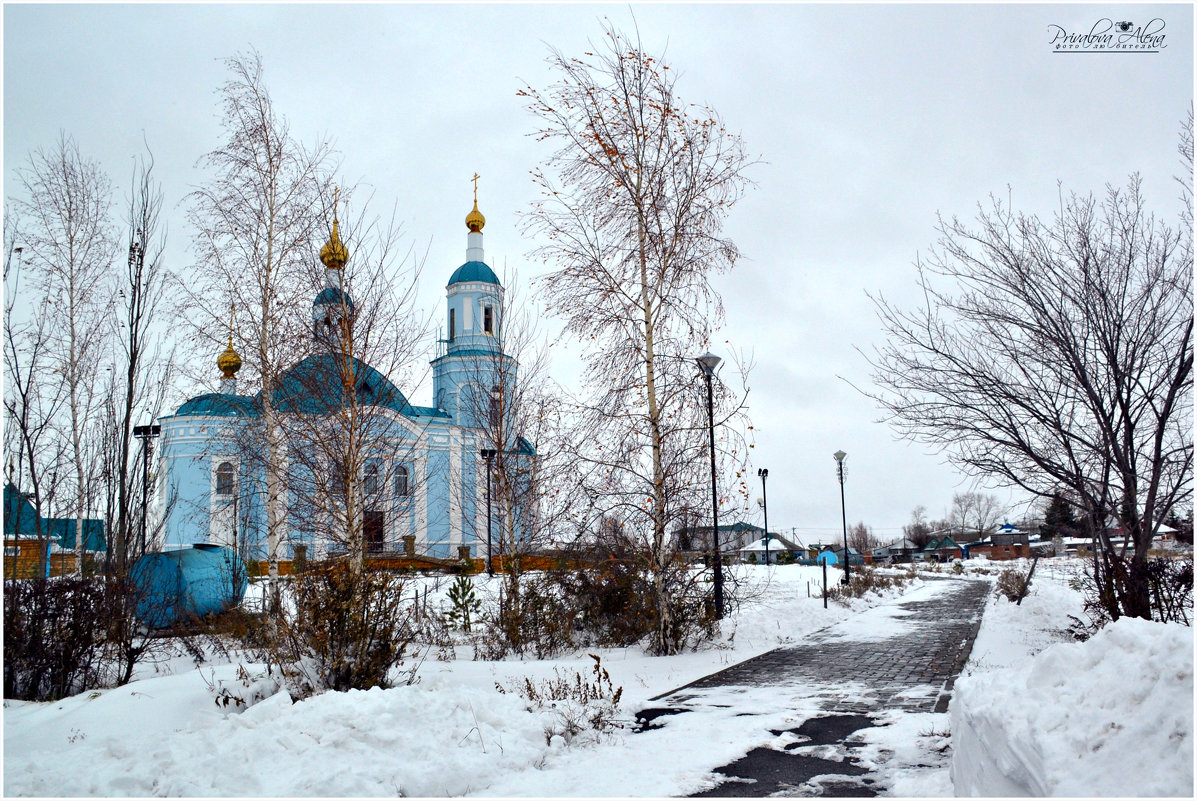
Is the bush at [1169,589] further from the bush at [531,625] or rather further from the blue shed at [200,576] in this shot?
the blue shed at [200,576]

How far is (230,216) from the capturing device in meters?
13.7

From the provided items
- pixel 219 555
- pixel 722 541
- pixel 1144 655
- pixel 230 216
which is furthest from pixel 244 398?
pixel 1144 655

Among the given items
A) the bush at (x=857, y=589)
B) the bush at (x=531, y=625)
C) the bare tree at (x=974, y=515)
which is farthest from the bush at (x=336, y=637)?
the bare tree at (x=974, y=515)

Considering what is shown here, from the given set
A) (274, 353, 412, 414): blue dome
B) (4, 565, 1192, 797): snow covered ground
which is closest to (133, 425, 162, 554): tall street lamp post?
(274, 353, 412, 414): blue dome

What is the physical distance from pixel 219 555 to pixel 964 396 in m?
14.7

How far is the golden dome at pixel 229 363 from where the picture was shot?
13969 mm

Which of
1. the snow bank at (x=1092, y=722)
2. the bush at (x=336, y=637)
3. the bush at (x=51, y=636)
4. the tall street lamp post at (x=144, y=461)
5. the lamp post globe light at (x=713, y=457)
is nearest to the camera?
the snow bank at (x=1092, y=722)

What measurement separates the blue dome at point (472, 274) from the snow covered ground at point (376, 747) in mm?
35187

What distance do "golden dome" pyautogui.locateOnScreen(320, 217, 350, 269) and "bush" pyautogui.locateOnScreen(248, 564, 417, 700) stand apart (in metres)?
5.77

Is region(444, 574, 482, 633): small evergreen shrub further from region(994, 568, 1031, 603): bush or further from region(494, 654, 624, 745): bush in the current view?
region(994, 568, 1031, 603): bush

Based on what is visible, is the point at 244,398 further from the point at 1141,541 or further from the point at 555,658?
the point at 1141,541

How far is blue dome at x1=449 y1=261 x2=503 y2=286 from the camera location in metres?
41.8

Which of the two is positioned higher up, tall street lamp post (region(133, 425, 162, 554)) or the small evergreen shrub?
tall street lamp post (region(133, 425, 162, 554))

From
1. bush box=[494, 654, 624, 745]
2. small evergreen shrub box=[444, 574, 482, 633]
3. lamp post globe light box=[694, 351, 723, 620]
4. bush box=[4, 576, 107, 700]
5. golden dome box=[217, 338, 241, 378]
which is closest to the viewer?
bush box=[494, 654, 624, 745]
